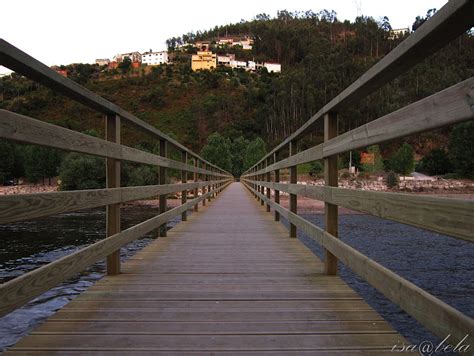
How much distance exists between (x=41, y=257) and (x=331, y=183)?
23.7 ft

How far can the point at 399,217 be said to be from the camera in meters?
1.62

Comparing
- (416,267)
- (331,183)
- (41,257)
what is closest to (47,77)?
(331,183)

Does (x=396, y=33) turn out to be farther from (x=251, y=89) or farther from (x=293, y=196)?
(x=293, y=196)

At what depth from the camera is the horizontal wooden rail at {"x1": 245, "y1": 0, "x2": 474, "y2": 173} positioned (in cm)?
127

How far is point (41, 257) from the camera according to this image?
27.5 ft

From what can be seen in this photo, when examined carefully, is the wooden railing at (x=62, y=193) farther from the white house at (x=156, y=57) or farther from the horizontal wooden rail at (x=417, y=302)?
the white house at (x=156, y=57)

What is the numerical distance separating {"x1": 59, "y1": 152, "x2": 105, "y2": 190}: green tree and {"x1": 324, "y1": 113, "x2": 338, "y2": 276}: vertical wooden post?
30541mm

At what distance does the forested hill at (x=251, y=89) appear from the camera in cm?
7156

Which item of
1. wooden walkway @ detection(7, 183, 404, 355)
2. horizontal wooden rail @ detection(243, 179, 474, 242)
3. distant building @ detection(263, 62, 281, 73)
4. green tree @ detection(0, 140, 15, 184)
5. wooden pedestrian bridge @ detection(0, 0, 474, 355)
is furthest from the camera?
distant building @ detection(263, 62, 281, 73)

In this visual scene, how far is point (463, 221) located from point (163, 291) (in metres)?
1.87

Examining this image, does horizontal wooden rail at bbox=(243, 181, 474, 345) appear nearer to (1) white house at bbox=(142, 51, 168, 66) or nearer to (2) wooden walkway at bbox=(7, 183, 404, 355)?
(2) wooden walkway at bbox=(7, 183, 404, 355)

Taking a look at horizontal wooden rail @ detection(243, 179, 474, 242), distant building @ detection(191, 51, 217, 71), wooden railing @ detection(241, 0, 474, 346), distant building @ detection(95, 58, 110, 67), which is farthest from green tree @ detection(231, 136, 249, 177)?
distant building @ detection(95, 58, 110, 67)

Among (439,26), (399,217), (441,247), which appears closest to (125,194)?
(399,217)

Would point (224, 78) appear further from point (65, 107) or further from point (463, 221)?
point (463, 221)
